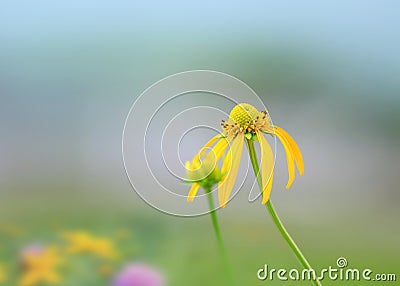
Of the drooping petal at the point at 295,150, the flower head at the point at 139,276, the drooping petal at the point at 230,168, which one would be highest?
the drooping petal at the point at 295,150

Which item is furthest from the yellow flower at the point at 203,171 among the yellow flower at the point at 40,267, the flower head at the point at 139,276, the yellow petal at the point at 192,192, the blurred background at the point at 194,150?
the yellow flower at the point at 40,267

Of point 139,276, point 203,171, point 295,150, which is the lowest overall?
point 139,276

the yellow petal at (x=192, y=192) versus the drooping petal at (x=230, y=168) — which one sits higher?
the drooping petal at (x=230, y=168)

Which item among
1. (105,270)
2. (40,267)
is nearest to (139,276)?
(105,270)

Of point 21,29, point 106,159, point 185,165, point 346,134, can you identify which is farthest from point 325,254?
point 21,29

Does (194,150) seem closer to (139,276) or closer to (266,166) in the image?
(266,166)

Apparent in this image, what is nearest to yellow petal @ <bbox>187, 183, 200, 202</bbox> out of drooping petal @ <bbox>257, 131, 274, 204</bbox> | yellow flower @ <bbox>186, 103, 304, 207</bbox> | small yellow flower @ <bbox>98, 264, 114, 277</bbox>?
yellow flower @ <bbox>186, 103, 304, 207</bbox>

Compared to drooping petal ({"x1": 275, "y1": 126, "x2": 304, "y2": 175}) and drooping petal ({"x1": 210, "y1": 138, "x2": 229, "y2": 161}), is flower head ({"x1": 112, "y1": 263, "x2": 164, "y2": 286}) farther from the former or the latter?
drooping petal ({"x1": 275, "y1": 126, "x2": 304, "y2": 175})

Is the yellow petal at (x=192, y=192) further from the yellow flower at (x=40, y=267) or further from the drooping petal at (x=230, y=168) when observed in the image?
the yellow flower at (x=40, y=267)
